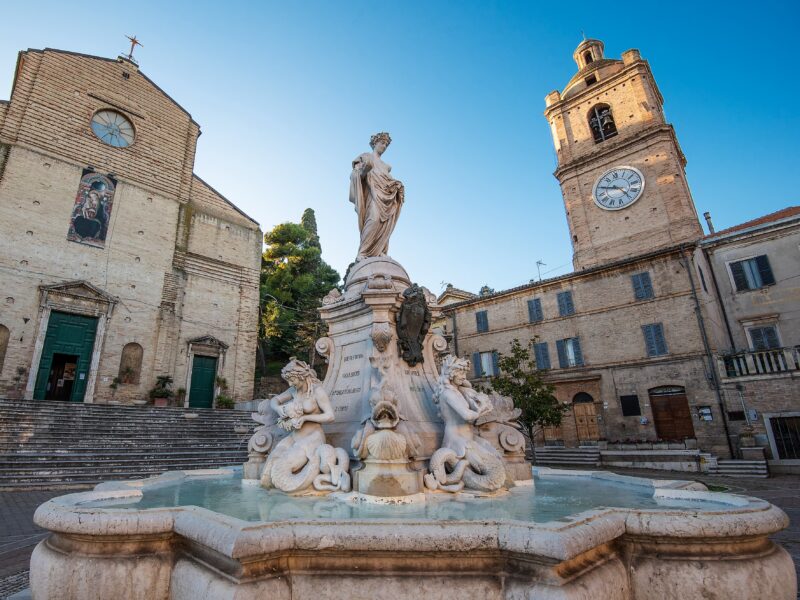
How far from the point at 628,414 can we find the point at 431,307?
18.5 metres

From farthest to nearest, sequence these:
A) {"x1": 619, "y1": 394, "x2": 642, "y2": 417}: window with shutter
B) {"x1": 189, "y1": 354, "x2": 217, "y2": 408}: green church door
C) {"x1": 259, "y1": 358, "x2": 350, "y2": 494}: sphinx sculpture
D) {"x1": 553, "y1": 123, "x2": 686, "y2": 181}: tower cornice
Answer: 1. {"x1": 553, "y1": 123, "x2": 686, "y2": 181}: tower cornice
2. {"x1": 189, "y1": 354, "x2": 217, "y2": 408}: green church door
3. {"x1": 619, "y1": 394, "x2": 642, "y2": 417}: window with shutter
4. {"x1": 259, "y1": 358, "x2": 350, "y2": 494}: sphinx sculpture

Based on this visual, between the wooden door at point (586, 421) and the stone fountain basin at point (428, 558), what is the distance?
20.5 metres

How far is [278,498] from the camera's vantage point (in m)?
3.94

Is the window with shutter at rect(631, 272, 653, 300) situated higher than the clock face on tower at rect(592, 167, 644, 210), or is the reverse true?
the clock face on tower at rect(592, 167, 644, 210)

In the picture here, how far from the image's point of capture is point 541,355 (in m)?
23.7

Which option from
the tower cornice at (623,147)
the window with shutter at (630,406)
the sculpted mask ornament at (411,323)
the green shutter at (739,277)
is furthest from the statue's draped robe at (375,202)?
the tower cornice at (623,147)

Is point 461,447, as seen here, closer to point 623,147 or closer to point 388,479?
point 388,479

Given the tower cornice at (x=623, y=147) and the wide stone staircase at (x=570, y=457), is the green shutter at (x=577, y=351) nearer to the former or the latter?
the wide stone staircase at (x=570, y=457)

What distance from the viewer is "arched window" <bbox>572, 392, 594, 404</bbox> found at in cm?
2162

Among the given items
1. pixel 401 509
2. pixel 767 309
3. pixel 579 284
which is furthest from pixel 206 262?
pixel 767 309

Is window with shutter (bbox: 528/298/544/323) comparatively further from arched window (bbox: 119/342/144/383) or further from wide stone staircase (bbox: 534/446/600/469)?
arched window (bbox: 119/342/144/383)

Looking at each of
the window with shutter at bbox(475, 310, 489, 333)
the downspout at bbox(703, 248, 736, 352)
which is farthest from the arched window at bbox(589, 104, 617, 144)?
the window with shutter at bbox(475, 310, 489, 333)

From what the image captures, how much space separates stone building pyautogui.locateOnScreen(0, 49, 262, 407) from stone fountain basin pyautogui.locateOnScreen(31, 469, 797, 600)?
21.1 m

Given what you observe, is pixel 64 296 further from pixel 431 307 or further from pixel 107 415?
pixel 431 307
